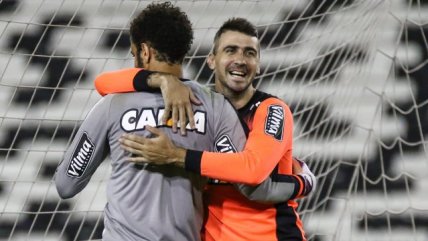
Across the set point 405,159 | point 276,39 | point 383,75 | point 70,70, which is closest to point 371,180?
point 405,159

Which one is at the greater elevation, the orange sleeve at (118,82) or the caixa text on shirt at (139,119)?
the orange sleeve at (118,82)

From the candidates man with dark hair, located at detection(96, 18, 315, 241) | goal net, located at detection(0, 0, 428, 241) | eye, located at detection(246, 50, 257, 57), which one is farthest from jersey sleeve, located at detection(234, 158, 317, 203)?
goal net, located at detection(0, 0, 428, 241)

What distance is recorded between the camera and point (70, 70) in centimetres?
340

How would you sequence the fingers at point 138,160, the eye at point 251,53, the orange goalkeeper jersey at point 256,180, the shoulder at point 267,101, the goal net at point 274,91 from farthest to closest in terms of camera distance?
the goal net at point 274,91
the eye at point 251,53
the shoulder at point 267,101
the orange goalkeeper jersey at point 256,180
the fingers at point 138,160

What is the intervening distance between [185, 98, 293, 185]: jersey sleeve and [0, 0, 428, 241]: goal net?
1.20 meters

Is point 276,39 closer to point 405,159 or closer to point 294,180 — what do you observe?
point 405,159

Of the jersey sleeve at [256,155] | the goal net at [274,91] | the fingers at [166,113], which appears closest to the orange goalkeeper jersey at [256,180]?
the jersey sleeve at [256,155]

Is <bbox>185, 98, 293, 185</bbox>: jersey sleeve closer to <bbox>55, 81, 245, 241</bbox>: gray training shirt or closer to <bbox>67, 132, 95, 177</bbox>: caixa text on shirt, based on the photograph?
<bbox>55, 81, 245, 241</bbox>: gray training shirt

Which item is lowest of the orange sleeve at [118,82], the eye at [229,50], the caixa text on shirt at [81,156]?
the caixa text on shirt at [81,156]

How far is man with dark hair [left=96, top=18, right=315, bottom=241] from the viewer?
1729 millimetres

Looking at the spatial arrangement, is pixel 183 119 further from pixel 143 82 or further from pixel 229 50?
pixel 229 50

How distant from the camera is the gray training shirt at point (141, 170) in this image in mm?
1705

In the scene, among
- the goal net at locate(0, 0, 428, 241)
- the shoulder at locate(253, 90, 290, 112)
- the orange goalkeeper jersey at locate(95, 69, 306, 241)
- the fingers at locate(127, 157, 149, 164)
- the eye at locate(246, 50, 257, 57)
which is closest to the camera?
the fingers at locate(127, 157, 149, 164)

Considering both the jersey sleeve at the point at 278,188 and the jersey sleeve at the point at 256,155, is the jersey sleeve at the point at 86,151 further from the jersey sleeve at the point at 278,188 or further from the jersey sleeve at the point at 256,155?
the jersey sleeve at the point at 278,188
